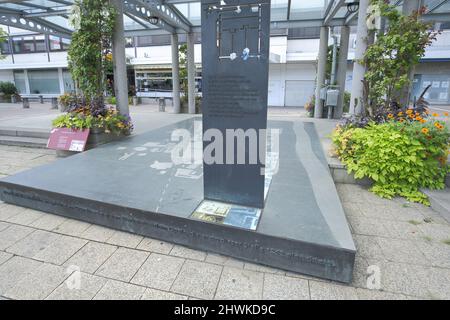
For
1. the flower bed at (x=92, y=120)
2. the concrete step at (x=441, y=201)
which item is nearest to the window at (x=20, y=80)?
the flower bed at (x=92, y=120)

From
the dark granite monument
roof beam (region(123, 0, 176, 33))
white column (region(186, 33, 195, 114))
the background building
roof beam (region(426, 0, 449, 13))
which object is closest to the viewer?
the dark granite monument

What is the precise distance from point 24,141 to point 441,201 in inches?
321

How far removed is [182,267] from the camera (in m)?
2.32

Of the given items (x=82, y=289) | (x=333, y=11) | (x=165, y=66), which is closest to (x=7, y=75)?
(x=165, y=66)

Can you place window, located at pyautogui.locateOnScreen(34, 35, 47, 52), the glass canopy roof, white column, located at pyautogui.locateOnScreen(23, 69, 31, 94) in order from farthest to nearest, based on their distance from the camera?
white column, located at pyautogui.locateOnScreen(23, 69, 31, 94) < window, located at pyautogui.locateOnScreen(34, 35, 47, 52) < the glass canopy roof

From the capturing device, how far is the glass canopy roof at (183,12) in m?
8.27

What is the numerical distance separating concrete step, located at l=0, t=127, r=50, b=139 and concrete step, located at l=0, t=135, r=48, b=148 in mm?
88

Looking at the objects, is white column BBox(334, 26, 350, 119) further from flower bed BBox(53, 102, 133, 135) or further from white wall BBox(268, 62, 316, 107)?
white wall BBox(268, 62, 316, 107)

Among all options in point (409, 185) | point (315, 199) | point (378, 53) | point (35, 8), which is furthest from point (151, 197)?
point (35, 8)

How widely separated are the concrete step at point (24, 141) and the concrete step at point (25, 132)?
0.29 ft

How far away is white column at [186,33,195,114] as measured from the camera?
36.3 feet

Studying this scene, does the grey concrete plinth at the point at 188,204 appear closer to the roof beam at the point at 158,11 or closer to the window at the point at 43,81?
the roof beam at the point at 158,11

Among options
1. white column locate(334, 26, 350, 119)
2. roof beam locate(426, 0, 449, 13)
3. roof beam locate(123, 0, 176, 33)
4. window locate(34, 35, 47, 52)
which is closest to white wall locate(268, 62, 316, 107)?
white column locate(334, 26, 350, 119)

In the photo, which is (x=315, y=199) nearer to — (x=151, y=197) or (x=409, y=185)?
(x=409, y=185)
